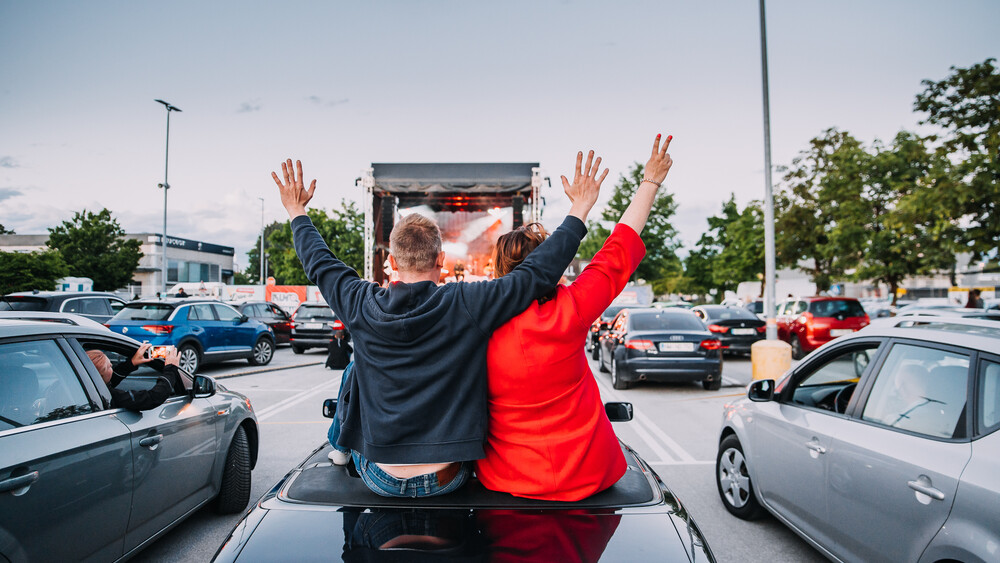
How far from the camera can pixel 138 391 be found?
3508 millimetres

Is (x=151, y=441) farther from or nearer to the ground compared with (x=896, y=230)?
nearer to the ground

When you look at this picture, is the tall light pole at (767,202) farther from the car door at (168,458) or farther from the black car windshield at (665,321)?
the car door at (168,458)

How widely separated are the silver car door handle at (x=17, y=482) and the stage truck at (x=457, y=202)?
8805mm

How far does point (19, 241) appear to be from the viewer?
60375 mm

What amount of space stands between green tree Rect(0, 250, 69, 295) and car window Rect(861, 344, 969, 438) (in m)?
31.2

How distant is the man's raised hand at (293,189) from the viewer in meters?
2.45

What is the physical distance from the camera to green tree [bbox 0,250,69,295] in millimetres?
25641

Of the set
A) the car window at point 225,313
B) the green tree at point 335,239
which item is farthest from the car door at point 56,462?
the green tree at point 335,239

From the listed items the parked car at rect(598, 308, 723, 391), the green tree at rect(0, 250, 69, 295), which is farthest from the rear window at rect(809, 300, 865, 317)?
the green tree at rect(0, 250, 69, 295)

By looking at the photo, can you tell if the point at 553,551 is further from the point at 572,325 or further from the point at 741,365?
the point at 741,365

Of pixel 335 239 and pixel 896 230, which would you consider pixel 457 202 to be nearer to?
pixel 896 230

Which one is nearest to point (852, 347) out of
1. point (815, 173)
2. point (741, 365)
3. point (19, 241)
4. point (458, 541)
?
point (458, 541)

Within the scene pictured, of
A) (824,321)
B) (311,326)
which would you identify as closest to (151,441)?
(311,326)

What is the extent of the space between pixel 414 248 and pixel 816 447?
2.79 meters
